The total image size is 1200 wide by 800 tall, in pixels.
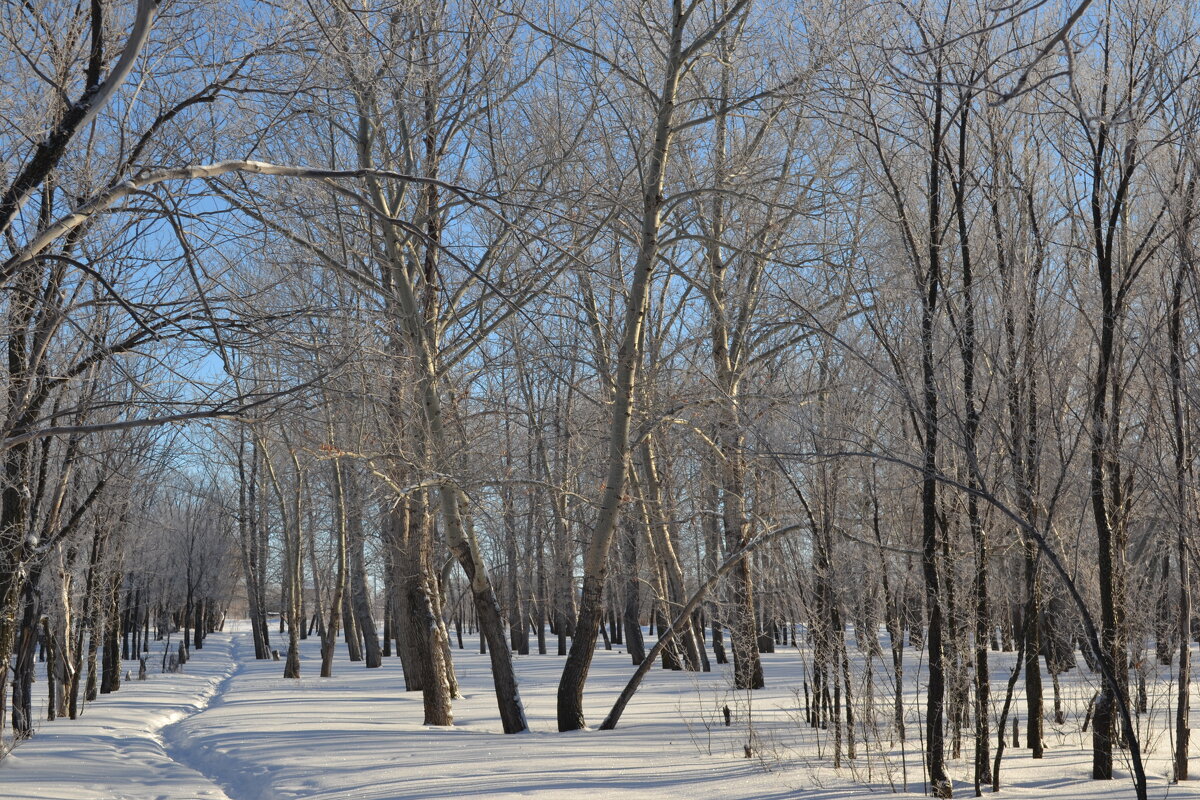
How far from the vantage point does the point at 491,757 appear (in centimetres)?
930

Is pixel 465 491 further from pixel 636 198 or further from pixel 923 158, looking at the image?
pixel 923 158

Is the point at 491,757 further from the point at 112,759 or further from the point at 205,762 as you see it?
the point at 112,759

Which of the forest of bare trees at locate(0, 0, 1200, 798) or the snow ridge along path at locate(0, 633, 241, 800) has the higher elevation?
the forest of bare trees at locate(0, 0, 1200, 798)

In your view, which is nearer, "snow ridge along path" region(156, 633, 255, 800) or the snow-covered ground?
the snow-covered ground

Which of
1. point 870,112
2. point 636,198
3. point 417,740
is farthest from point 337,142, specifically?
point 870,112

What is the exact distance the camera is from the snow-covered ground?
790cm

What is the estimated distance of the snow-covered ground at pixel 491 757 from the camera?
25.9ft

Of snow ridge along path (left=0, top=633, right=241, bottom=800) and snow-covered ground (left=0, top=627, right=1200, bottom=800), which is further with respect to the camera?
snow ridge along path (left=0, top=633, right=241, bottom=800)

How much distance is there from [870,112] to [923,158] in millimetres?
979

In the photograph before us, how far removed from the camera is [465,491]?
36.8 feet

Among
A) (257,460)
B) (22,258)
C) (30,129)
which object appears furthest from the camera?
(257,460)

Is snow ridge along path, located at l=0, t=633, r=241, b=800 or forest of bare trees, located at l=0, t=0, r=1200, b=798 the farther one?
snow ridge along path, located at l=0, t=633, r=241, b=800

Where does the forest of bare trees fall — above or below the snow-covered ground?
above

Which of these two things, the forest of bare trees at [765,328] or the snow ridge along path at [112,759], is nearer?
the forest of bare trees at [765,328]
